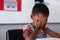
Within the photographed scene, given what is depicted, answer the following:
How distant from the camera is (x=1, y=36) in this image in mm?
1648

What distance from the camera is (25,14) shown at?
5.44ft

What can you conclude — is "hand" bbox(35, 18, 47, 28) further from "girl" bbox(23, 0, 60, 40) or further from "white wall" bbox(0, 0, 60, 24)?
"white wall" bbox(0, 0, 60, 24)

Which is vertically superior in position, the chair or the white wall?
the white wall

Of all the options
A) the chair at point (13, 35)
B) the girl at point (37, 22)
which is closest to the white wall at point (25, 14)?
the chair at point (13, 35)

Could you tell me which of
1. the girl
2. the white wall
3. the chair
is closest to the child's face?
the girl

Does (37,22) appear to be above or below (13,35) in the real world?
above

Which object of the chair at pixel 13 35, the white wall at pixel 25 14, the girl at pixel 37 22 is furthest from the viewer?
the white wall at pixel 25 14

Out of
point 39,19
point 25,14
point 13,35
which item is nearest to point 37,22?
point 39,19

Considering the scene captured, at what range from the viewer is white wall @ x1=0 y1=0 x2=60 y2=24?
1619 mm

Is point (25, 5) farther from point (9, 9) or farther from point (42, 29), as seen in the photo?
point (42, 29)

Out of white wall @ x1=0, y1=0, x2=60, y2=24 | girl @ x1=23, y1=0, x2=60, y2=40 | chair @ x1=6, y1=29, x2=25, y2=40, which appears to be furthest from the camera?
white wall @ x1=0, y1=0, x2=60, y2=24

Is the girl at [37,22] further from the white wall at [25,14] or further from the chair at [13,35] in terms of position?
the white wall at [25,14]

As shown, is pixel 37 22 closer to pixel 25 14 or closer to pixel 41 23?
pixel 41 23

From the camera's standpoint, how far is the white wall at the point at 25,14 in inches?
63.7
